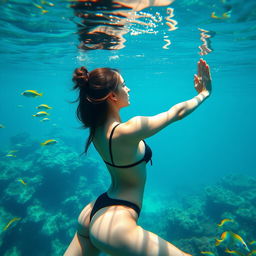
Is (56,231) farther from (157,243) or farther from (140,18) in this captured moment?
(140,18)

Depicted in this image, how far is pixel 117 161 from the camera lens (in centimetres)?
220

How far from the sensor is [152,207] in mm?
23906

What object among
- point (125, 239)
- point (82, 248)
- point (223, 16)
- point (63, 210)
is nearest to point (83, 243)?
point (82, 248)

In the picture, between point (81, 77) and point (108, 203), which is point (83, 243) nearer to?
point (108, 203)

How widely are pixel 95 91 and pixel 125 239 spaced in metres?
1.60

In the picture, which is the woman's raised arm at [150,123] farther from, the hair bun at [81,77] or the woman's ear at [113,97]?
the hair bun at [81,77]

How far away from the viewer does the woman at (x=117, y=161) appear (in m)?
1.80

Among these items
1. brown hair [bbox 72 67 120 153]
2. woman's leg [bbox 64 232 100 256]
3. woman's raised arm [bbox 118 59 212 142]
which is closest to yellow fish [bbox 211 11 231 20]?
woman's raised arm [bbox 118 59 212 142]

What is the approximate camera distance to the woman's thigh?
5.67 feet

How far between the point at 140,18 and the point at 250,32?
7247mm

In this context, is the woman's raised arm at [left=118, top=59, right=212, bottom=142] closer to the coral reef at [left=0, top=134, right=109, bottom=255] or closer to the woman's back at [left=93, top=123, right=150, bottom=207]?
the woman's back at [left=93, top=123, right=150, bottom=207]

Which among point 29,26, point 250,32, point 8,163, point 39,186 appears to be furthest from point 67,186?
point 250,32

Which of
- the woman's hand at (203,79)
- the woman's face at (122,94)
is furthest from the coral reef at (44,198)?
the woman's hand at (203,79)

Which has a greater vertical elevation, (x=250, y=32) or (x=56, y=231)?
(x=250, y=32)
